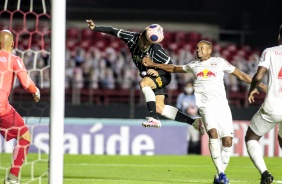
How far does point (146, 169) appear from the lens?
46.8ft

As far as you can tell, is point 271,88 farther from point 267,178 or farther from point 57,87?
point 57,87

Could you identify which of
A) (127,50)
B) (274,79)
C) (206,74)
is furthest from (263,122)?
(127,50)

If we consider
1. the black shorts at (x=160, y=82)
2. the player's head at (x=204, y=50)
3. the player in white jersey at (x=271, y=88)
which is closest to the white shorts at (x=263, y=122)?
the player in white jersey at (x=271, y=88)

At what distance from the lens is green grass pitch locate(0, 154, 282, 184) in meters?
11.6

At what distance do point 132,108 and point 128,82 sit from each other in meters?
1.68

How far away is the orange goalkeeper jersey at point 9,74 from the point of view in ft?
30.7

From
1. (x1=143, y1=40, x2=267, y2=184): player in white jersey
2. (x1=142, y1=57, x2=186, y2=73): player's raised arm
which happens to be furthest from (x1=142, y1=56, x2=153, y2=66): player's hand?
(x1=143, y1=40, x2=267, y2=184): player in white jersey

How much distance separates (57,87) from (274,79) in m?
2.63

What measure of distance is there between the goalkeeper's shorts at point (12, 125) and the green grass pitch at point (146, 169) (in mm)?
1309

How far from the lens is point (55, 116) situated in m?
7.95

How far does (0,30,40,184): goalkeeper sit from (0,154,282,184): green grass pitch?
1196 millimetres

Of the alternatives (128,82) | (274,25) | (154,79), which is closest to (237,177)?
(154,79)

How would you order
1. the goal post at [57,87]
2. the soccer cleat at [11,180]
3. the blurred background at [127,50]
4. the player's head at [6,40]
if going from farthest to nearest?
the blurred background at [127,50] < the soccer cleat at [11,180] < the player's head at [6,40] < the goal post at [57,87]

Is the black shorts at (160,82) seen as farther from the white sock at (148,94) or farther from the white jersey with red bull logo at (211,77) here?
the white jersey with red bull logo at (211,77)
